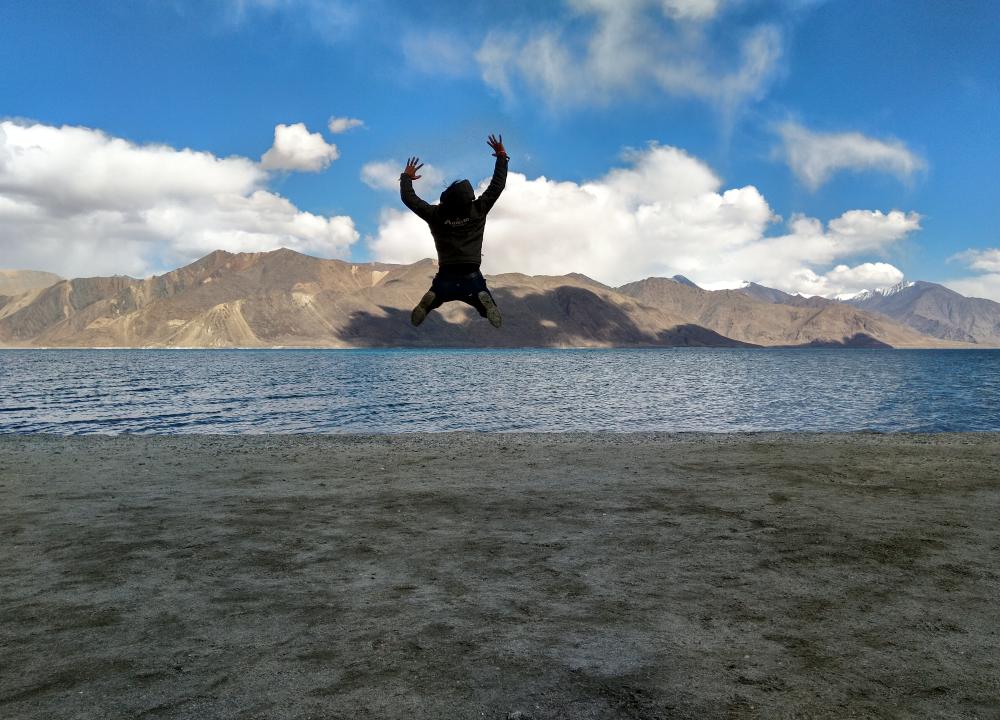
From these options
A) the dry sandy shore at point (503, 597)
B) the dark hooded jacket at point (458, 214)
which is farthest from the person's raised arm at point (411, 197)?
the dry sandy shore at point (503, 597)

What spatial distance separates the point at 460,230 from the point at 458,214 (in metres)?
0.26

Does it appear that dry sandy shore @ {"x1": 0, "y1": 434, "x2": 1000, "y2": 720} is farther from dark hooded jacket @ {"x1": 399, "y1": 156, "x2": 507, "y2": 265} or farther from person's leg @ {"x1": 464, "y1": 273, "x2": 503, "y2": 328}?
dark hooded jacket @ {"x1": 399, "y1": 156, "x2": 507, "y2": 265}

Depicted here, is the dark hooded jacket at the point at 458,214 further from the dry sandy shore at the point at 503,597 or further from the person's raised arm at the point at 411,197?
the dry sandy shore at the point at 503,597

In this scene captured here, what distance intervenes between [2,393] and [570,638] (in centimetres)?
6438

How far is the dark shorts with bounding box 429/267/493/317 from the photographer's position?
10820 millimetres

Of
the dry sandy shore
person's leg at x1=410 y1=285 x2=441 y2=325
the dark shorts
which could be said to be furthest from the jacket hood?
the dry sandy shore

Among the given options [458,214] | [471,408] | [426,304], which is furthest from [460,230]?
[471,408]

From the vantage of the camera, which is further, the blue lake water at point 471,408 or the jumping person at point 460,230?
the blue lake water at point 471,408

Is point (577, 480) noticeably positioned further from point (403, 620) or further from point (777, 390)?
point (777, 390)

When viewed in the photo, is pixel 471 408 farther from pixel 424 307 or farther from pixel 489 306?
pixel 489 306

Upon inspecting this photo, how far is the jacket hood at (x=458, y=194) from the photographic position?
1030 centimetres

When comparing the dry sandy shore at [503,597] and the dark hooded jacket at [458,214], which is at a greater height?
the dark hooded jacket at [458,214]

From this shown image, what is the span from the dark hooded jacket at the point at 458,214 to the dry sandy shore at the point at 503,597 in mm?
4563

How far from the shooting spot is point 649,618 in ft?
23.8
